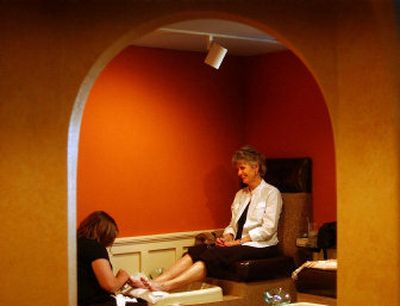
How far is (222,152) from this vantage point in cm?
749

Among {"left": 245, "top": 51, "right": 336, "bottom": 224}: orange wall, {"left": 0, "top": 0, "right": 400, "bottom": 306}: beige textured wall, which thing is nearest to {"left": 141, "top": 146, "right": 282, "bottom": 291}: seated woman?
{"left": 245, "top": 51, "right": 336, "bottom": 224}: orange wall

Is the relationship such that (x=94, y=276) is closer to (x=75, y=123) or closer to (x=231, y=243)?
(x=75, y=123)

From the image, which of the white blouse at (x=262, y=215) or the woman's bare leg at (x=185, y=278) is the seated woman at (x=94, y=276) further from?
the white blouse at (x=262, y=215)

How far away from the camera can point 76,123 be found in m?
3.99

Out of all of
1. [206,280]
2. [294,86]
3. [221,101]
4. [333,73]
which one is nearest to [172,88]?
[221,101]

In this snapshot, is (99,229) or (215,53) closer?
(99,229)

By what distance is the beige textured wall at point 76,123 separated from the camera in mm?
3797

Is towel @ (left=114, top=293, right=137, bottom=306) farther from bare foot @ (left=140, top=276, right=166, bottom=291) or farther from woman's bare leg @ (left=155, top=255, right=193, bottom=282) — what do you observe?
woman's bare leg @ (left=155, top=255, right=193, bottom=282)

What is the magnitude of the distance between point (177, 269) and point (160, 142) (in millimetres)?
1330

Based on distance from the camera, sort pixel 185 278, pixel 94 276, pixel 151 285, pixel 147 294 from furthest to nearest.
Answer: pixel 185 278 → pixel 151 285 → pixel 147 294 → pixel 94 276

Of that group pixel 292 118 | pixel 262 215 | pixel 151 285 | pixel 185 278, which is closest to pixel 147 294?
pixel 151 285

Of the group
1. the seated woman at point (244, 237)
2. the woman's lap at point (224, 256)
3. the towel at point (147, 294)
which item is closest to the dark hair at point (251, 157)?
the seated woman at point (244, 237)

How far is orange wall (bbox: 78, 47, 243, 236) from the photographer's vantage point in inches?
261

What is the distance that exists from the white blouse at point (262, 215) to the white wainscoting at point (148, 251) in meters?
0.67
